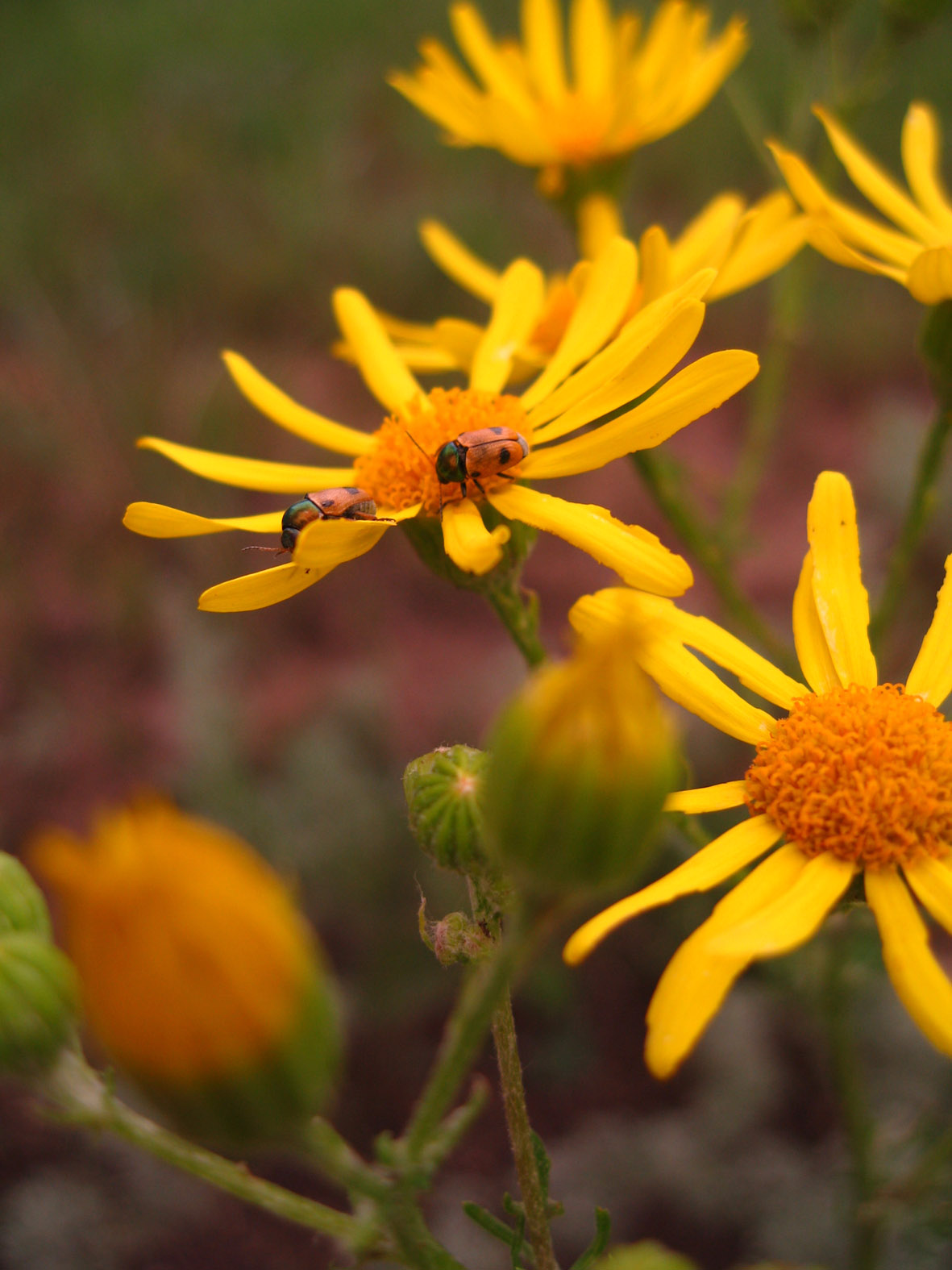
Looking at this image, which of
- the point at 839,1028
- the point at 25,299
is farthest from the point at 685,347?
the point at 25,299

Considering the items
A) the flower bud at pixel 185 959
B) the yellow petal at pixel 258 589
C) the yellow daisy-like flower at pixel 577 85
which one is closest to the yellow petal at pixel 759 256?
the yellow daisy-like flower at pixel 577 85

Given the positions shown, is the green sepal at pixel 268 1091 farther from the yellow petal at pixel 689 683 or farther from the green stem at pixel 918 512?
the green stem at pixel 918 512

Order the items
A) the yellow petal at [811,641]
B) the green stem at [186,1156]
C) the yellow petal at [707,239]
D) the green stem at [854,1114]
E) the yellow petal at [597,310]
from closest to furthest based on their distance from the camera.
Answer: the green stem at [186,1156], the yellow petal at [811,641], the yellow petal at [597,310], the yellow petal at [707,239], the green stem at [854,1114]

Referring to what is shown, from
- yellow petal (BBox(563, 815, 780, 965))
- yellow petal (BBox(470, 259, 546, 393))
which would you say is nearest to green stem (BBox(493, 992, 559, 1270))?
yellow petal (BBox(563, 815, 780, 965))

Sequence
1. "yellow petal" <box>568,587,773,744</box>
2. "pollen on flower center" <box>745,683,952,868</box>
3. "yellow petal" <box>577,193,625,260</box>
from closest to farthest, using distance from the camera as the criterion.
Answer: "pollen on flower center" <box>745,683,952,868</box>, "yellow petal" <box>568,587,773,744</box>, "yellow petal" <box>577,193,625,260</box>

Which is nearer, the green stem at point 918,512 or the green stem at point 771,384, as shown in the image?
the green stem at point 918,512

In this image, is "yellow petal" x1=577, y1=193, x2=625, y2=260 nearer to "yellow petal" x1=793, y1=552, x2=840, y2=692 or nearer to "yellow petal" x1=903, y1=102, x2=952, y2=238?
"yellow petal" x1=903, y1=102, x2=952, y2=238

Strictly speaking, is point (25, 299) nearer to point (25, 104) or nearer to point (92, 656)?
point (92, 656)

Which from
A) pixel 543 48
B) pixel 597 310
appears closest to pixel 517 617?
pixel 597 310
